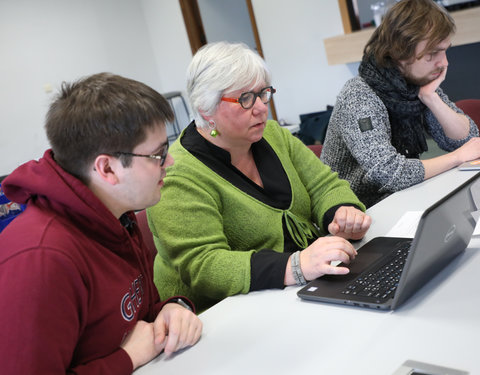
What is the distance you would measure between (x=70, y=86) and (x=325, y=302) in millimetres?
687

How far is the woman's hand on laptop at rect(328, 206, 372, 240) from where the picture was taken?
56.5 inches

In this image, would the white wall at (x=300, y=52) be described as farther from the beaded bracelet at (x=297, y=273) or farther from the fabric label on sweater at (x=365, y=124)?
the beaded bracelet at (x=297, y=273)

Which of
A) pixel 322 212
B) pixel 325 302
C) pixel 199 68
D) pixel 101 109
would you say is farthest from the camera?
pixel 322 212

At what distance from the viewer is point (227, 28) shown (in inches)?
274

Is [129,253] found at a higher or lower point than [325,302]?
higher

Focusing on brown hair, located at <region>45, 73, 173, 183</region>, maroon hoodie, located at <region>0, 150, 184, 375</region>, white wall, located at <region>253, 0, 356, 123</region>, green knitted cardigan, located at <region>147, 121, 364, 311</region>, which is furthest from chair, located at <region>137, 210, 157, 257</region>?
white wall, located at <region>253, 0, 356, 123</region>

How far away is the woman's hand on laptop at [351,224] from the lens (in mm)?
1435

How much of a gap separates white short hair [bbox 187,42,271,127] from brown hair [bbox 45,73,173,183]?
470 mm

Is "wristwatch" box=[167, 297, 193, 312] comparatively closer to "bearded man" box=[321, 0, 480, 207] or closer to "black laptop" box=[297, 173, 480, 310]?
"black laptop" box=[297, 173, 480, 310]

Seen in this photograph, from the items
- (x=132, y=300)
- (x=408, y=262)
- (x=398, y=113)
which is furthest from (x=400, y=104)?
(x=132, y=300)

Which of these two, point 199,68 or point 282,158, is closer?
point 199,68

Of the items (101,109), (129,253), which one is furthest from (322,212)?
(101,109)

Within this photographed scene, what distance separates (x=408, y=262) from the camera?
3.08ft

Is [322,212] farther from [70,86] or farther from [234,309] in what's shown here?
[70,86]
